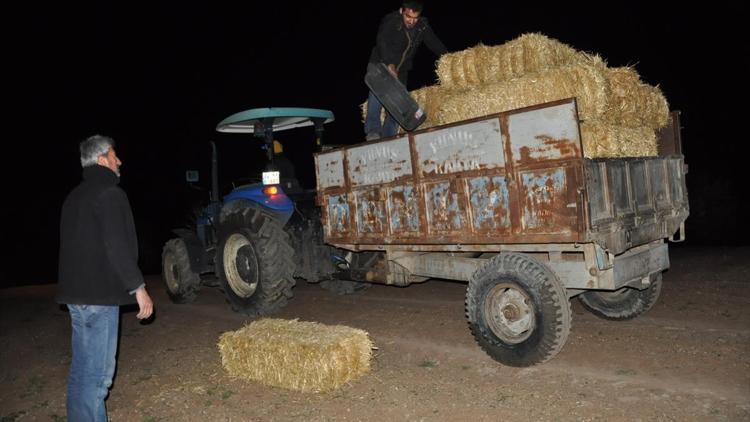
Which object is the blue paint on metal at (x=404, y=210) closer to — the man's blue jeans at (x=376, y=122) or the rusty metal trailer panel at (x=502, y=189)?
the rusty metal trailer panel at (x=502, y=189)

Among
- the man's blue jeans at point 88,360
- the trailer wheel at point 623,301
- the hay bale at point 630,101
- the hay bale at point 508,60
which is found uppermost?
the hay bale at point 508,60

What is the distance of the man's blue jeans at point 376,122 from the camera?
22.7ft

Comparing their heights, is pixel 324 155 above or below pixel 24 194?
below

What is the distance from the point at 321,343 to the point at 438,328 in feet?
7.37

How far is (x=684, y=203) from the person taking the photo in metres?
6.04

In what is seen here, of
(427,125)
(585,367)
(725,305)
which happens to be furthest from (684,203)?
(427,125)

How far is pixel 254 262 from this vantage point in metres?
7.71

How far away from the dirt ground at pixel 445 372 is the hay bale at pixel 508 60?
301 cm

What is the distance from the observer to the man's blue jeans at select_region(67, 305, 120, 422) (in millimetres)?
3674

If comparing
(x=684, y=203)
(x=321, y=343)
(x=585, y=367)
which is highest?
(x=684, y=203)

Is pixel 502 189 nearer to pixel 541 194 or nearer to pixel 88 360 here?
pixel 541 194

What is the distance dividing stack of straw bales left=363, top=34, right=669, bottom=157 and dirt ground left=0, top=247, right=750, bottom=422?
2.03m

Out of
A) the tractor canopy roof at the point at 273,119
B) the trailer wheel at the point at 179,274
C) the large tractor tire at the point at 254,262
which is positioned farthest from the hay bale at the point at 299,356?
the trailer wheel at the point at 179,274

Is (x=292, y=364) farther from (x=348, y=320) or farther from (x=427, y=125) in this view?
(x=427, y=125)
